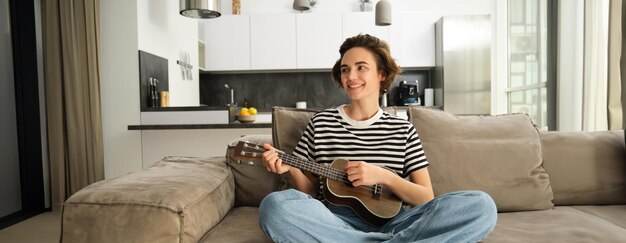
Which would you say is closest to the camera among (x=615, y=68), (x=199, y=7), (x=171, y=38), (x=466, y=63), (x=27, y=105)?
(x=615, y=68)

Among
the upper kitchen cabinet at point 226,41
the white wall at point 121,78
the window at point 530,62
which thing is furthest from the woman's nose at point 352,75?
the upper kitchen cabinet at point 226,41

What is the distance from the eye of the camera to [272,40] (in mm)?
5215

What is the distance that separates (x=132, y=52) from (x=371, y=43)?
237cm

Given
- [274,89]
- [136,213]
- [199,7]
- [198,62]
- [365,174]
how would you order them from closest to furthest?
[136,213] → [365,174] → [199,7] → [198,62] → [274,89]

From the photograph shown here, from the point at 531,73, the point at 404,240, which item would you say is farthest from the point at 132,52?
the point at 531,73

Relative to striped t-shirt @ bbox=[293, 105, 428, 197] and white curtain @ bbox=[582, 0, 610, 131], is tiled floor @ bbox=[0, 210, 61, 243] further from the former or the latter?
white curtain @ bbox=[582, 0, 610, 131]

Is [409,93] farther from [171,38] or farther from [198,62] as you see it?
[171,38]

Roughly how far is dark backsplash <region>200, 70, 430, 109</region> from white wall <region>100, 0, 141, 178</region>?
7.30ft

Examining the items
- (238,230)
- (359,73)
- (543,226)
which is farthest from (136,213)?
(543,226)

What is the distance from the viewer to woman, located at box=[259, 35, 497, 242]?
1241mm

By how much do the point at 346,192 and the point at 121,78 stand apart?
2.58m

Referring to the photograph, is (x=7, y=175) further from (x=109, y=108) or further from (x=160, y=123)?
(x=160, y=123)

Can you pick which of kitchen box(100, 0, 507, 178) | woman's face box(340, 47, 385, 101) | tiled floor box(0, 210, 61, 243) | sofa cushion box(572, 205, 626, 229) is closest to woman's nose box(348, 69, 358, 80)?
woman's face box(340, 47, 385, 101)

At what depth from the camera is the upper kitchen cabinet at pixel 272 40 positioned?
17.0ft
